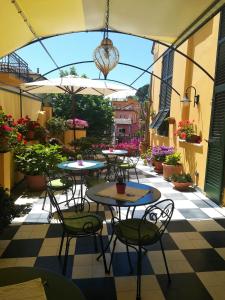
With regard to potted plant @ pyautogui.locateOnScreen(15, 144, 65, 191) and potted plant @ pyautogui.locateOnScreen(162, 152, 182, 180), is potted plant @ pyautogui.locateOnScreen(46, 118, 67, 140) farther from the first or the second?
potted plant @ pyautogui.locateOnScreen(162, 152, 182, 180)

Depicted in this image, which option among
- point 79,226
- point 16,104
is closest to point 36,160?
point 16,104

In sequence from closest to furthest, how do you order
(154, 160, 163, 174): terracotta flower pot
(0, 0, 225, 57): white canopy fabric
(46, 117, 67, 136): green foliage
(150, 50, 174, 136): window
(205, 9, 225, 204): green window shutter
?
(0, 0, 225, 57): white canopy fabric < (205, 9, 225, 204): green window shutter < (154, 160, 163, 174): terracotta flower pot < (150, 50, 174, 136): window < (46, 117, 67, 136): green foliage

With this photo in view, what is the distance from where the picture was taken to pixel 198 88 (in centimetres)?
569

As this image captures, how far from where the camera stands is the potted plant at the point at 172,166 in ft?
20.9

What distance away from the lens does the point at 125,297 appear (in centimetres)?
220

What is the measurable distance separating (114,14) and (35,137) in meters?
3.51

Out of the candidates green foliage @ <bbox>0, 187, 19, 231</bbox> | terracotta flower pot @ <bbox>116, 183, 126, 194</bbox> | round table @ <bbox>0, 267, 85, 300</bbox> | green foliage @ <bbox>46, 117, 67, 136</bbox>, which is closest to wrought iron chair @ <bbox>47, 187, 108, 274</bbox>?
terracotta flower pot @ <bbox>116, 183, 126, 194</bbox>

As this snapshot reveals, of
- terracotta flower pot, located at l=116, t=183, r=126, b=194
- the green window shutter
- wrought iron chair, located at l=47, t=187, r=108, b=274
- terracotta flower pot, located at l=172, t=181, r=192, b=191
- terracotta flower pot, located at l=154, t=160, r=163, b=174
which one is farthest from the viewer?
terracotta flower pot, located at l=154, t=160, r=163, b=174

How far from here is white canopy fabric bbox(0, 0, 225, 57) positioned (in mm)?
3414

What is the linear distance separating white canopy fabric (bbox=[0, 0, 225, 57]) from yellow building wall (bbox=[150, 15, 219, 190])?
0.90 meters

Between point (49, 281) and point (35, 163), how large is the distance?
397cm

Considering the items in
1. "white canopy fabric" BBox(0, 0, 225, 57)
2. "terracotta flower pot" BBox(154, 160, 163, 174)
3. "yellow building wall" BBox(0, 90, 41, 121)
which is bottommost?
"terracotta flower pot" BBox(154, 160, 163, 174)

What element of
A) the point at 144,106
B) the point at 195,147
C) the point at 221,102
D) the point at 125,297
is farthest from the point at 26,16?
the point at 144,106

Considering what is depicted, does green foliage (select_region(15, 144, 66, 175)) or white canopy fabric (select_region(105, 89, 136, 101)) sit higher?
white canopy fabric (select_region(105, 89, 136, 101))
